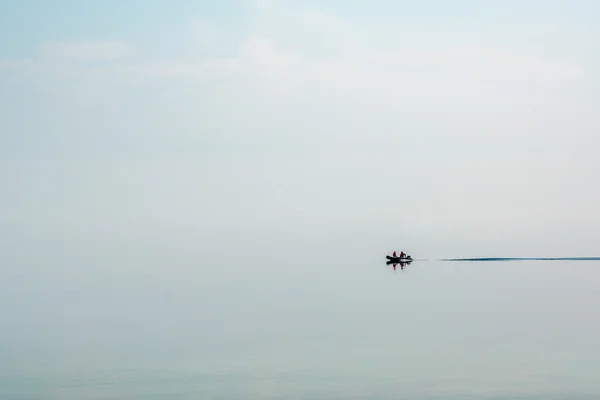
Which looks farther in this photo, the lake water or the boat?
the boat

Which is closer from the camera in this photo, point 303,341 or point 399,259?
point 303,341

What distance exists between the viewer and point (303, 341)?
52.1 m

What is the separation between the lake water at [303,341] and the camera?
3888 centimetres

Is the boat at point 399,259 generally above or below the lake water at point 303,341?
above

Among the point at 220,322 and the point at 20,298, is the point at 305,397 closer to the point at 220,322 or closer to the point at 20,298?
the point at 220,322

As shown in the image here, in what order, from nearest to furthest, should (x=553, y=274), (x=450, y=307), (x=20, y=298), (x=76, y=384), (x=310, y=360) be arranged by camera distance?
(x=76, y=384) → (x=310, y=360) → (x=450, y=307) → (x=20, y=298) → (x=553, y=274)

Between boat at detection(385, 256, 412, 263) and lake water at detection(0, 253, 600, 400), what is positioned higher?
boat at detection(385, 256, 412, 263)

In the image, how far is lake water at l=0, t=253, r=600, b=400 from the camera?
38.9 meters

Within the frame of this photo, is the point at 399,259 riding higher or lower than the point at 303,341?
higher

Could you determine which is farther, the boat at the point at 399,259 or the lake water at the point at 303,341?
the boat at the point at 399,259

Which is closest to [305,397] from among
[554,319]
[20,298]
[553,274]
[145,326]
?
[145,326]

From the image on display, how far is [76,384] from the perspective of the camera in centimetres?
3966

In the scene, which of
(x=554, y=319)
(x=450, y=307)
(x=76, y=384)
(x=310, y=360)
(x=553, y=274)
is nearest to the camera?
(x=76, y=384)

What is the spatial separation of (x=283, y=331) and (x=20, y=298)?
35149mm
